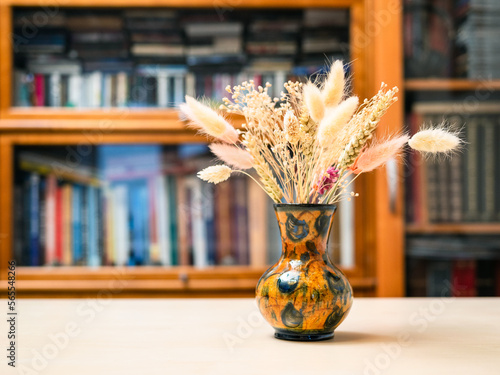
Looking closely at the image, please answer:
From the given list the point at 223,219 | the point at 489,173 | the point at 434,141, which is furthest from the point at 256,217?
the point at 434,141

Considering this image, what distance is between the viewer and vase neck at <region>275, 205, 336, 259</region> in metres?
0.87

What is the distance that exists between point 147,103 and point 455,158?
0.95 metres

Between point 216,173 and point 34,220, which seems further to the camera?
point 34,220

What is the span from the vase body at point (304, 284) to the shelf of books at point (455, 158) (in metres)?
1.13

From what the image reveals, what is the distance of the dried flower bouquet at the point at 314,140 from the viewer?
811 mm

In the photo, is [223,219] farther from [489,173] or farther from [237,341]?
[237,341]

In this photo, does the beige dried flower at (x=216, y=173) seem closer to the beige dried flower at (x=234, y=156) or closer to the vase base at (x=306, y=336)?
the beige dried flower at (x=234, y=156)

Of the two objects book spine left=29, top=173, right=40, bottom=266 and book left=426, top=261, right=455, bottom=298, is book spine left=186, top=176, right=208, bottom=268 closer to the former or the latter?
book spine left=29, top=173, right=40, bottom=266

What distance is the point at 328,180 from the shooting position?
889 mm

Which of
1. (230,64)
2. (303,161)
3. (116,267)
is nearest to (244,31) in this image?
(230,64)

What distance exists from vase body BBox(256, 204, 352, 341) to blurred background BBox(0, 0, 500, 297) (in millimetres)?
1074

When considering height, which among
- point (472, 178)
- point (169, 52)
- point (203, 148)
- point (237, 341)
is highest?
point (169, 52)

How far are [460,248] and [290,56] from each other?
2.59 ft

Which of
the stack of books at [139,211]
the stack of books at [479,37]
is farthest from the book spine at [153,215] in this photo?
the stack of books at [479,37]
